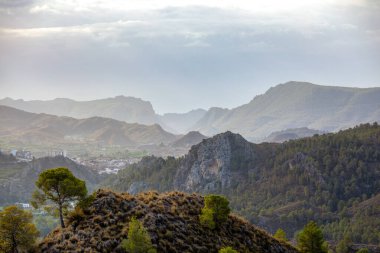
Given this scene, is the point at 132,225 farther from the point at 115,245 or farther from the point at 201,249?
the point at 201,249

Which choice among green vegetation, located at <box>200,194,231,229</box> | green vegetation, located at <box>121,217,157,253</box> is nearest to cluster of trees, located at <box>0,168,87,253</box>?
green vegetation, located at <box>121,217,157,253</box>

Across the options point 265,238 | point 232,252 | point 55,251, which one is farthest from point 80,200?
point 265,238

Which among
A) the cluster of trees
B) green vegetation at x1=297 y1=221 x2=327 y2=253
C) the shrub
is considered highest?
the cluster of trees

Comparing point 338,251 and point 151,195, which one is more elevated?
point 151,195

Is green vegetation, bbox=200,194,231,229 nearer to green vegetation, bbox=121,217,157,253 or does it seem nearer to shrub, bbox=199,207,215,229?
shrub, bbox=199,207,215,229

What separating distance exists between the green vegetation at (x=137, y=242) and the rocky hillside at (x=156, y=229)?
7.64 feet

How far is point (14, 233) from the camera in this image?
59812mm

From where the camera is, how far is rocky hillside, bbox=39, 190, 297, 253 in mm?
61062

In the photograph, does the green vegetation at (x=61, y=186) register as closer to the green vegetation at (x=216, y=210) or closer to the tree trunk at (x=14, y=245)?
the tree trunk at (x=14, y=245)

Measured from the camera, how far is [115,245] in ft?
199

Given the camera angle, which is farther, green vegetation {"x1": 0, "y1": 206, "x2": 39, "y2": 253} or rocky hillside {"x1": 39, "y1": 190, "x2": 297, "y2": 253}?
rocky hillside {"x1": 39, "y1": 190, "x2": 297, "y2": 253}

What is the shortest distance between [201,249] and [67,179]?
67.5ft

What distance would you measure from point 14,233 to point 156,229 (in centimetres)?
1808

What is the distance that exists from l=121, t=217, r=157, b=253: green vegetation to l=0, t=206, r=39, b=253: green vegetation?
1160cm
